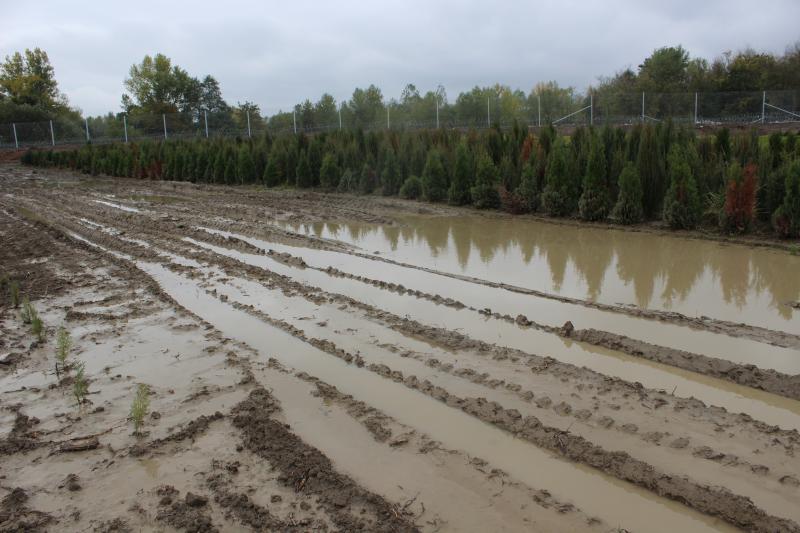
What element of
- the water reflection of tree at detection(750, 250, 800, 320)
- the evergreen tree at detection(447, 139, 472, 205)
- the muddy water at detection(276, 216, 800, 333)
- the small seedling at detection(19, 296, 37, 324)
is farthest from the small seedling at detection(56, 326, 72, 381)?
the evergreen tree at detection(447, 139, 472, 205)

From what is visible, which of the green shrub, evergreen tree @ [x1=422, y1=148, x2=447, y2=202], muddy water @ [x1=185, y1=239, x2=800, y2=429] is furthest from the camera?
the green shrub

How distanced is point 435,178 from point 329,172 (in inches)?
170

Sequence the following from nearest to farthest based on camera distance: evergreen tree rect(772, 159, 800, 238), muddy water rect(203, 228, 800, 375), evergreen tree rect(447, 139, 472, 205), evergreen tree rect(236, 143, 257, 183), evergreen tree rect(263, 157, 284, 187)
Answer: muddy water rect(203, 228, 800, 375) → evergreen tree rect(772, 159, 800, 238) → evergreen tree rect(447, 139, 472, 205) → evergreen tree rect(263, 157, 284, 187) → evergreen tree rect(236, 143, 257, 183)

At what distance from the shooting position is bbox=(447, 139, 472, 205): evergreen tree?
1323 centimetres

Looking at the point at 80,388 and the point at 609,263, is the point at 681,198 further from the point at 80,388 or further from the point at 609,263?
the point at 80,388

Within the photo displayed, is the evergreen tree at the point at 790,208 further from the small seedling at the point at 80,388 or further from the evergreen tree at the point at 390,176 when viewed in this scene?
the small seedling at the point at 80,388

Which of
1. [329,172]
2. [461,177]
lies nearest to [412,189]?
[461,177]

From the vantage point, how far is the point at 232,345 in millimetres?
5180

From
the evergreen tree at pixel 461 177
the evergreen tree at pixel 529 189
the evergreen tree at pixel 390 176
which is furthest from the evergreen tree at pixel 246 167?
the evergreen tree at pixel 529 189

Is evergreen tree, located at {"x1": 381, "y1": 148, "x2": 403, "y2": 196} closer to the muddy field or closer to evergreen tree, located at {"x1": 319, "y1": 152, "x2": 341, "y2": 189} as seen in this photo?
evergreen tree, located at {"x1": 319, "y1": 152, "x2": 341, "y2": 189}

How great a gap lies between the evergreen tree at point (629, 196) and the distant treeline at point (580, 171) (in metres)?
0.02

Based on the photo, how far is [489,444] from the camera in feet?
11.4

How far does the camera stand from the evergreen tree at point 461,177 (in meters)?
13.2

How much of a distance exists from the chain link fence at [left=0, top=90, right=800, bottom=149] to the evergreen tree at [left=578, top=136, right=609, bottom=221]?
7.70ft
